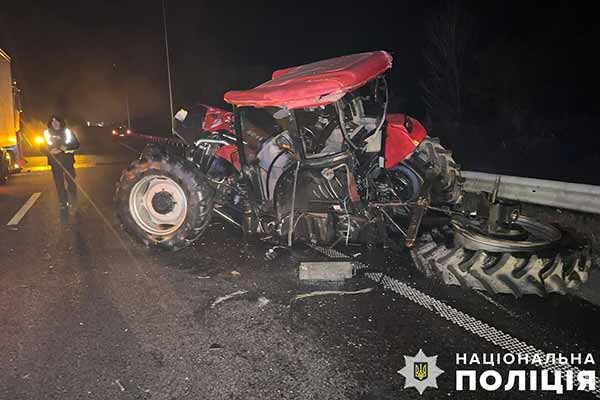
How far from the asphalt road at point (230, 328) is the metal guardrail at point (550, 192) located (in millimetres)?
1269

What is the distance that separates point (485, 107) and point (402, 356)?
23.3m

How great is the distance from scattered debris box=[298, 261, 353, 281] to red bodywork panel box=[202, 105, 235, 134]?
6.72ft

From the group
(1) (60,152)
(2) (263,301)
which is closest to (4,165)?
(1) (60,152)

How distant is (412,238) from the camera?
14.7 feet

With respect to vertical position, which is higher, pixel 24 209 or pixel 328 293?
pixel 24 209

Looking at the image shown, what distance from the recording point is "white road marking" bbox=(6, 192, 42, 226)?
6684 mm

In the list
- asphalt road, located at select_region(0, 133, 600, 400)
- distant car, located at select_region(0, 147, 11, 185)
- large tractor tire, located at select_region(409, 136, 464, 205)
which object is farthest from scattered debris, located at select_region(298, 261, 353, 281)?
distant car, located at select_region(0, 147, 11, 185)

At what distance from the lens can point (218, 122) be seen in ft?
17.8

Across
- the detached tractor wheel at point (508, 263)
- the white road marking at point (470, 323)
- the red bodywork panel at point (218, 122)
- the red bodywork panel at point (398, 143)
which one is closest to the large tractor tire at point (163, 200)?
the red bodywork panel at point (218, 122)

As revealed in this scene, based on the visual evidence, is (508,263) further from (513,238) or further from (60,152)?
(60,152)

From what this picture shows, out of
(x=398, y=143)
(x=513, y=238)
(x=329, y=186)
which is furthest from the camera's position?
(x=398, y=143)

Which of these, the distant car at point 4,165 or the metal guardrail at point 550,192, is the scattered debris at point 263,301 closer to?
the metal guardrail at point 550,192

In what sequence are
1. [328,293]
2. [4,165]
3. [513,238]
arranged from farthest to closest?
1. [4,165]
2. [513,238]
3. [328,293]

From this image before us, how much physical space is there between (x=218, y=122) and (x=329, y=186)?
1728mm
